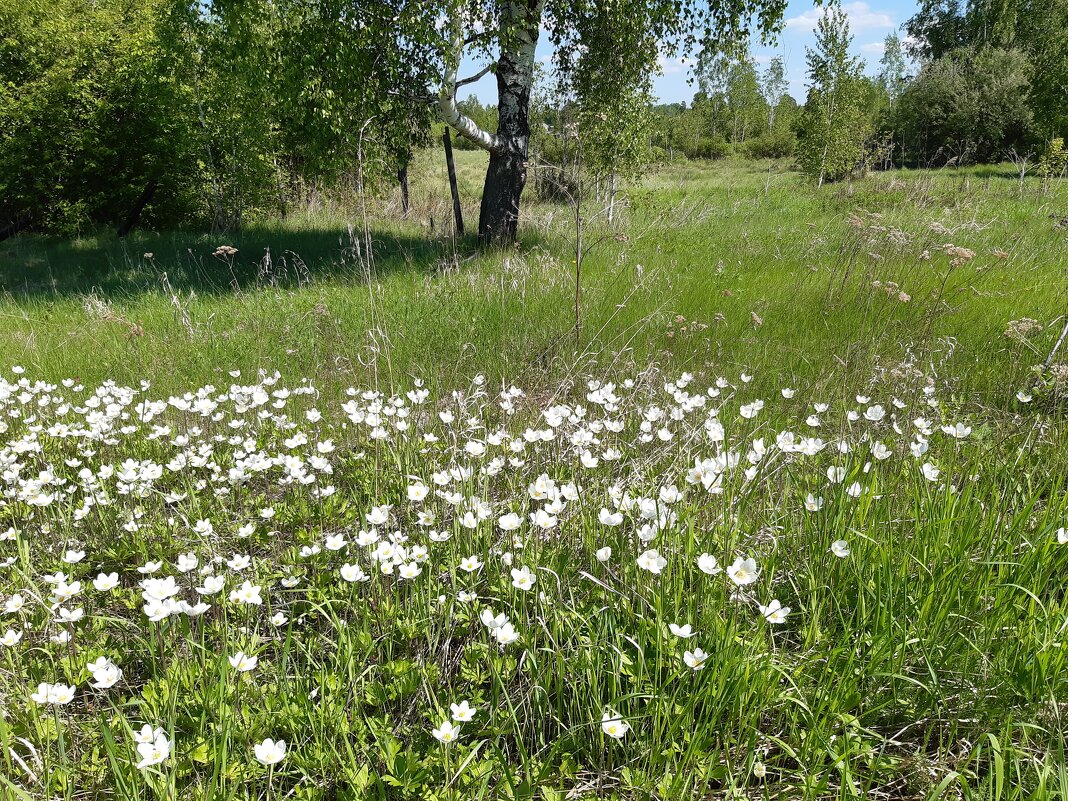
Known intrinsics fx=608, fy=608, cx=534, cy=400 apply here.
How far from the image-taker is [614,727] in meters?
1.63

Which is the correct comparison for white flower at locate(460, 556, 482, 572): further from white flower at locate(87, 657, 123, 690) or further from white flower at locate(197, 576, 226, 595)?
white flower at locate(87, 657, 123, 690)

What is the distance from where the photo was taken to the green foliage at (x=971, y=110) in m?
32.3

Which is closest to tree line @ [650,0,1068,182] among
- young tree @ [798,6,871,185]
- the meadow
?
young tree @ [798,6,871,185]

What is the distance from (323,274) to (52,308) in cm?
346

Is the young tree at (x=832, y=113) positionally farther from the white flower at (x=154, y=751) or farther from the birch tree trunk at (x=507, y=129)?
the white flower at (x=154, y=751)

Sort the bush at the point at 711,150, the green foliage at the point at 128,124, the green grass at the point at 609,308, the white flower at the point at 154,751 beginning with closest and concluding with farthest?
the white flower at the point at 154,751, the green grass at the point at 609,308, the green foliage at the point at 128,124, the bush at the point at 711,150

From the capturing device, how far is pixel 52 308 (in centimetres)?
799

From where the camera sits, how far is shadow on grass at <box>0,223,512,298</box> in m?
8.45

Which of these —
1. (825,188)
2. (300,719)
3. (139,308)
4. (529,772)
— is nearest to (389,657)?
(300,719)

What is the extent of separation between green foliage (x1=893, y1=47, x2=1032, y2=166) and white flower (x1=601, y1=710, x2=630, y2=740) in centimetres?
3768

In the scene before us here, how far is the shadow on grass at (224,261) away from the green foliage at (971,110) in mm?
31781

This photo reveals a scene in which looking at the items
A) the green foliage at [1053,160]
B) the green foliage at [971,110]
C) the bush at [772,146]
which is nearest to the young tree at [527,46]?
the green foliage at [1053,160]

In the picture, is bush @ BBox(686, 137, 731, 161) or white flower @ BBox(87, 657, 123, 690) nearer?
white flower @ BBox(87, 657, 123, 690)

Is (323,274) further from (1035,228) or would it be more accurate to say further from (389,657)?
(1035,228)
